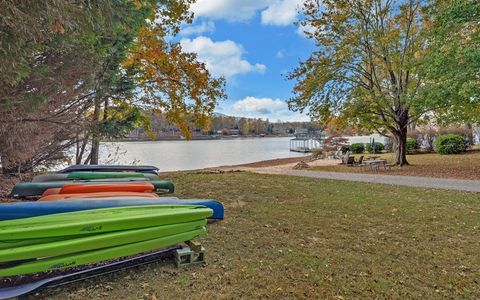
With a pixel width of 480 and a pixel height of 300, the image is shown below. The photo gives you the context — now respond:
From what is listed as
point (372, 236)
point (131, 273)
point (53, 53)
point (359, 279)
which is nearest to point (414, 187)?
point (372, 236)

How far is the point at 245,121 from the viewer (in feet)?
300

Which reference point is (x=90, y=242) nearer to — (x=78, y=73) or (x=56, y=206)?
(x=56, y=206)

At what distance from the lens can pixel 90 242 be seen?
2.69 metres

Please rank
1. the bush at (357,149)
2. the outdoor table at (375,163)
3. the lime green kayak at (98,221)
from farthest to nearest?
the bush at (357,149), the outdoor table at (375,163), the lime green kayak at (98,221)

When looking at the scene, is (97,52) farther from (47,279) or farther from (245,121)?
(245,121)

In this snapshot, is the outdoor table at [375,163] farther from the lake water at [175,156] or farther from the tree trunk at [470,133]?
the tree trunk at [470,133]

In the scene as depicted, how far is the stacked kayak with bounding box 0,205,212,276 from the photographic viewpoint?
2428 millimetres

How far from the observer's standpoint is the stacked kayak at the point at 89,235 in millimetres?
2428

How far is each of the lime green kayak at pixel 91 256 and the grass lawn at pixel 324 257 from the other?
218 mm

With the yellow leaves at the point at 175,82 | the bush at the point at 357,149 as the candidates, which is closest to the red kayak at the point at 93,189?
the yellow leaves at the point at 175,82

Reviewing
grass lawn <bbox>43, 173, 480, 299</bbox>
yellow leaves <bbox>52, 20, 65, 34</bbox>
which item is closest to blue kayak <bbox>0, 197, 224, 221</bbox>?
grass lawn <bbox>43, 173, 480, 299</bbox>

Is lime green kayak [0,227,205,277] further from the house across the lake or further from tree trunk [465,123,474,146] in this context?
the house across the lake

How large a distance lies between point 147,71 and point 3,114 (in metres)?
7.30

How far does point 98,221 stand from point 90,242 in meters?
0.21
